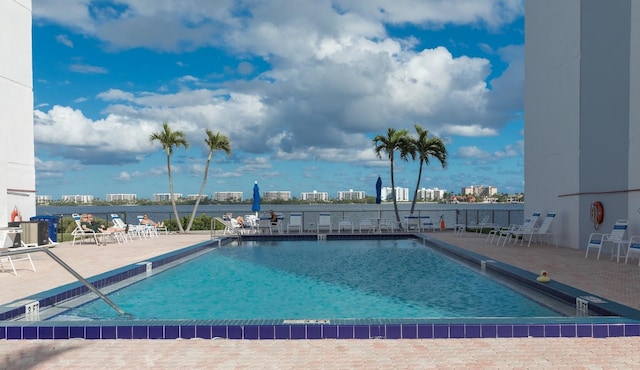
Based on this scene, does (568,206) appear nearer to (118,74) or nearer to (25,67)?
(25,67)

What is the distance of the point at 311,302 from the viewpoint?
6.79 meters

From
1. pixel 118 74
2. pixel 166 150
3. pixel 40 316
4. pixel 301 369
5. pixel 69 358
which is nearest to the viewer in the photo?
pixel 301 369

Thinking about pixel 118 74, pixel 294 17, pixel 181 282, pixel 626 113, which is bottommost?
pixel 181 282

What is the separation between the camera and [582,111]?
448 inches

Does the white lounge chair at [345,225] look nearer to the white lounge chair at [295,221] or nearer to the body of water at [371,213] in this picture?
the body of water at [371,213]

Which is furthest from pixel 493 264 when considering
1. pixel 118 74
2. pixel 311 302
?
pixel 118 74

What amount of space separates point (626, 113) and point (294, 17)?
8.43 metres

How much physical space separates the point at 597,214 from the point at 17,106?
15.0 meters

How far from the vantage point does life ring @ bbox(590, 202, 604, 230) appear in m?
10.6

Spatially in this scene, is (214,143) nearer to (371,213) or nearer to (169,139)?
(169,139)

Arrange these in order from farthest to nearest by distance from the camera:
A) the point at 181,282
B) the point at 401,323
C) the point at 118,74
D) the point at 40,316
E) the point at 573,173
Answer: the point at 118,74 < the point at 573,173 < the point at 181,282 < the point at 40,316 < the point at 401,323

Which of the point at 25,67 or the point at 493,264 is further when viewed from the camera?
the point at 25,67

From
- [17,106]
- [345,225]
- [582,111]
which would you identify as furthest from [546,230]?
[17,106]

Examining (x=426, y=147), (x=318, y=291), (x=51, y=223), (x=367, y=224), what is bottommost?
(x=318, y=291)
